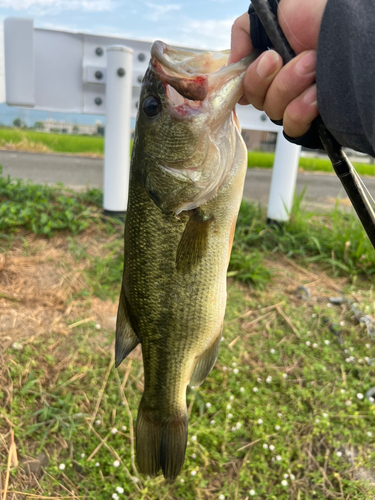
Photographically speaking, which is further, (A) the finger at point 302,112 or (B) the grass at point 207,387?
(B) the grass at point 207,387

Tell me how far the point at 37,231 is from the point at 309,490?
2.93 meters

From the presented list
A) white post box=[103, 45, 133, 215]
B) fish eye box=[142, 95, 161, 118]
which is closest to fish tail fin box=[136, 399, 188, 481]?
fish eye box=[142, 95, 161, 118]

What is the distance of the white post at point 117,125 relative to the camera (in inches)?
142

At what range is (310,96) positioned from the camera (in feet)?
3.81

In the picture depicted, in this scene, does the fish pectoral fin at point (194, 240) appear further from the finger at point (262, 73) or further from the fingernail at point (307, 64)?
the fingernail at point (307, 64)

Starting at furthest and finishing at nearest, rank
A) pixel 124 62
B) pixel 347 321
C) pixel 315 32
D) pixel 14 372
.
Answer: pixel 124 62, pixel 347 321, pixel 14 372, pixel 315 32

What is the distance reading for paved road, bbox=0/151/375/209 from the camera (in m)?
6.13

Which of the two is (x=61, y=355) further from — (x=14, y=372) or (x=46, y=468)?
(x=46, y=468)

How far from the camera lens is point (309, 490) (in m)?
2.06

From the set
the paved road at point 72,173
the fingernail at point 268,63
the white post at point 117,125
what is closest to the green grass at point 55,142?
the paved road at point 72,173

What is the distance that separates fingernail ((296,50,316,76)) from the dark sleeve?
6 centimetres

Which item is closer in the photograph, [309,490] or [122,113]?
[309,490]

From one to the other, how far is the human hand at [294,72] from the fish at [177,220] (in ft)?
0.30

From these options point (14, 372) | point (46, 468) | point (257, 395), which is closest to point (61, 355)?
point (14, 372)
